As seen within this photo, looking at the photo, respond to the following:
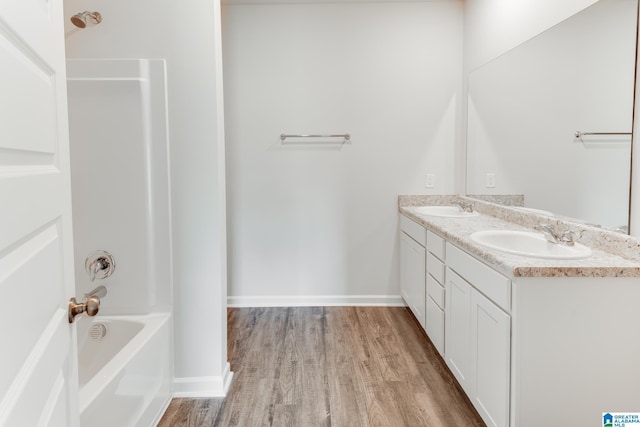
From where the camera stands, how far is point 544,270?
4.71 ft

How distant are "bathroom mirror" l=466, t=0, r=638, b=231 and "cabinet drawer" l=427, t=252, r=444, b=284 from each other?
25.2 inches

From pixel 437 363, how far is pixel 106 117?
2.31 meters

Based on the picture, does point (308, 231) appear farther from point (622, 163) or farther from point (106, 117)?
point (622, 163)

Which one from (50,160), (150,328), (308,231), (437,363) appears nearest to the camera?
(50,160)

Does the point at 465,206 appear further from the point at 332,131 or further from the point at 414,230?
the point at 332,131

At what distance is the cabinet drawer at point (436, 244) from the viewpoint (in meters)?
2.31

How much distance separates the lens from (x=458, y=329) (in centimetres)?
206

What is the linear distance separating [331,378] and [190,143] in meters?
1.51

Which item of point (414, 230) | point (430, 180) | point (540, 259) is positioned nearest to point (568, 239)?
point (540, 259)

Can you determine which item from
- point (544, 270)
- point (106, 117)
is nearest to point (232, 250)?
point (106, 117)

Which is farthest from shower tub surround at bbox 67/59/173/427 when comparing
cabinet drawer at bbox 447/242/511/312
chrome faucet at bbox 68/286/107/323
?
cabinet drawer at bbox 447/242/511/312

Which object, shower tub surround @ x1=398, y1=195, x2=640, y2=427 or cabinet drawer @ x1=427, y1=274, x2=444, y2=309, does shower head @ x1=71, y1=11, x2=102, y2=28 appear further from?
cabinet drawer @ x1=427, y1=274, x2=444, y2=309

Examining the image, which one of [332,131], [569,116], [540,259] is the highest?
[332,131]

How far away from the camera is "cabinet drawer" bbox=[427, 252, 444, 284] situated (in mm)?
2334
